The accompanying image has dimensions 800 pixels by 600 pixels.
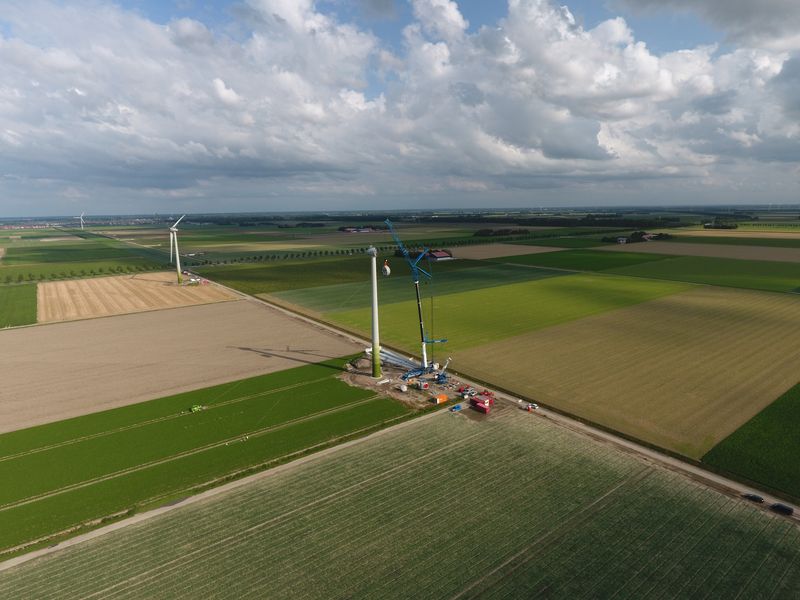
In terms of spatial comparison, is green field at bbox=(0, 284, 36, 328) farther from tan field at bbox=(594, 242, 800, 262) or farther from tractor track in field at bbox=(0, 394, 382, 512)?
tan field at bbox=(594, 242, 800, 262)

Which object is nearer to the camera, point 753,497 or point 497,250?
point 753,497

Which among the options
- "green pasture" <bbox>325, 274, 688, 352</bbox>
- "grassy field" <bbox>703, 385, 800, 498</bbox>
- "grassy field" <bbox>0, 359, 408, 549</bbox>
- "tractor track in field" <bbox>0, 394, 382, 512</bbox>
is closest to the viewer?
"grassy field" <bbox>0, 359, 408, 549</bbox>

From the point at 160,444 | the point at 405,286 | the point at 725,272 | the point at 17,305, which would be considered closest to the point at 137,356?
the point at 160,444

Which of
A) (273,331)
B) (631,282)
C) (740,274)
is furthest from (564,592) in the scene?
(740,274)

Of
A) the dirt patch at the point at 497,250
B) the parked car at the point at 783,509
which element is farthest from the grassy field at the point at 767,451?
the dirt patch at the point at 497,250

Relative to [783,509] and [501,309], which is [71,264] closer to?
[501,309]

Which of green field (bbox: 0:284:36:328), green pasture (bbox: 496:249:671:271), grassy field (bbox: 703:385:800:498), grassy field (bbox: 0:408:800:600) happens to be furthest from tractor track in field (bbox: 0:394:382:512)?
green pasture (bbox: 496:249:671:271)
